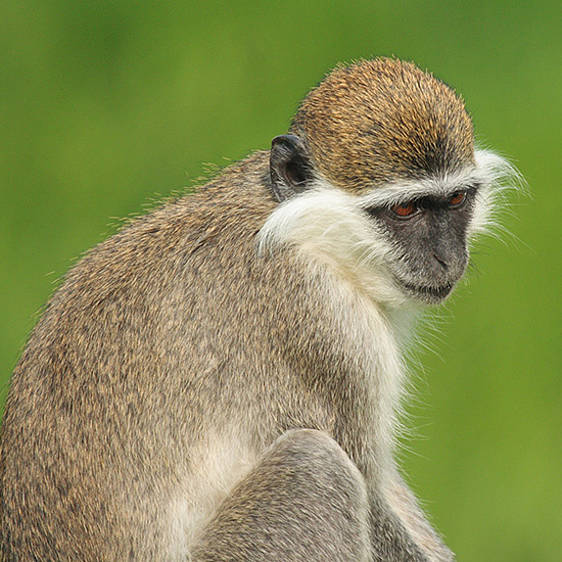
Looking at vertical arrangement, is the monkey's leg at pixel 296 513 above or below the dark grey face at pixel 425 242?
Result: below

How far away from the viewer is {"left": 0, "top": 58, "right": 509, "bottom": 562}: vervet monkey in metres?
6.38

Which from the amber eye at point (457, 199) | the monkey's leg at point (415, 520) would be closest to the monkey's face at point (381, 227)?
the amber eye at point (457, 199)

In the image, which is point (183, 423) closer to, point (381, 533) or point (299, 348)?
point (299, 348)

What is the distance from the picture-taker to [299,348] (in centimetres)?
674

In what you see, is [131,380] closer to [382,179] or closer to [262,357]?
[262,357]

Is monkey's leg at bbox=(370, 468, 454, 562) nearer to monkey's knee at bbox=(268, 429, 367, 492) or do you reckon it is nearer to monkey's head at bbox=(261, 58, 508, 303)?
monkey's knee at bbox=(268, 429, 367, 492)

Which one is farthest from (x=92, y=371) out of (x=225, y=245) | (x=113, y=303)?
(x=225, y=245)

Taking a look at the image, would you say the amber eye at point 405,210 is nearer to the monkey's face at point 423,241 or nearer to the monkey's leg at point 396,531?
the monkey's face at point 423,241

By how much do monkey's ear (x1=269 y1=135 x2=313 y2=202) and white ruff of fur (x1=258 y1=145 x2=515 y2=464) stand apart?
0.07 metres

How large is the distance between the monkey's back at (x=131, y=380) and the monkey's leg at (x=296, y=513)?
0.28m

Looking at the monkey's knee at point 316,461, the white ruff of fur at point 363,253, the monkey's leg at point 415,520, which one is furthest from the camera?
the monkey's leg at point 415,520

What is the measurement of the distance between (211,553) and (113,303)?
1.31 m

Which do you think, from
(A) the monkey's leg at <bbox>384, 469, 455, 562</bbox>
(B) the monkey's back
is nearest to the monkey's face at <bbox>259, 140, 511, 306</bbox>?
(B) the monkey's back

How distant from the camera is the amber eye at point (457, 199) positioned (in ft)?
22.0
